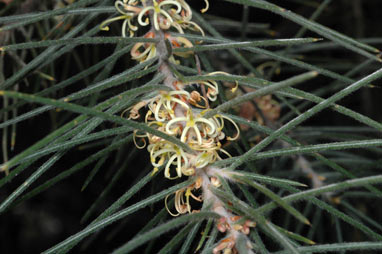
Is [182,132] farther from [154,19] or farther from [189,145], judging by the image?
[154,19]

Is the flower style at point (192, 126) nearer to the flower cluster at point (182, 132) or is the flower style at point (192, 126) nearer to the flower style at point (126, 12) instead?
the flower cluster at point (182, 132)

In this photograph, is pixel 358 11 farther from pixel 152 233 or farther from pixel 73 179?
pixel 152 233

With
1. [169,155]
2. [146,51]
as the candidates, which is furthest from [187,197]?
[146,51]

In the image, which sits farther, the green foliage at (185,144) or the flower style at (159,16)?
the flower style at (159,16)

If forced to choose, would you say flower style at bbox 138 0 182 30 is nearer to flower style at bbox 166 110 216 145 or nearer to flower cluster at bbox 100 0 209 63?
flower cluster at bbox 100 0 209 63

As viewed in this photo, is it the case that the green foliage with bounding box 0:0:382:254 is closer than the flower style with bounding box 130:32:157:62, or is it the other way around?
the green foliage with bounding box 0:0:382:254

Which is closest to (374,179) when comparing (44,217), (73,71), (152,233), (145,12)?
(152,233)

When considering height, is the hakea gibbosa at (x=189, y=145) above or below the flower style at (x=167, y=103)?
below

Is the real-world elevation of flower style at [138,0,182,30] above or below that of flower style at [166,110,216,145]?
above

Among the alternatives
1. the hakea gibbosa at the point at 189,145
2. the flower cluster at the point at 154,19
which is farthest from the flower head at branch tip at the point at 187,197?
the flower cluster at the point at 154,19

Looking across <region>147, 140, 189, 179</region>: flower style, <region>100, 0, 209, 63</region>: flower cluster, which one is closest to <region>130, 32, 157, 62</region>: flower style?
<region>100, 0, 209, 63</region>: flower cluster

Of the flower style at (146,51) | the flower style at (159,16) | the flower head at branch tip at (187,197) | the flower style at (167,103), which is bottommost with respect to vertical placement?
the flower head at branch tip at (187,197)
